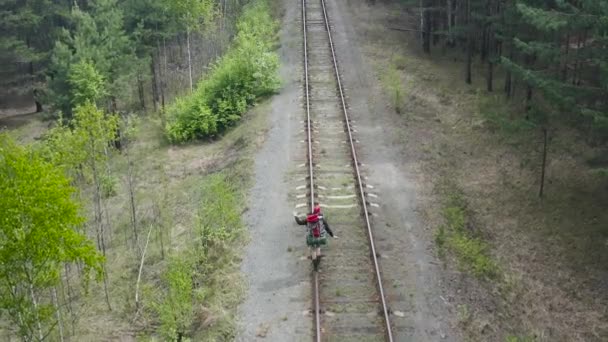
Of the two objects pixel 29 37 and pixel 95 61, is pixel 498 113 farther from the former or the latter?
pixel 29 37

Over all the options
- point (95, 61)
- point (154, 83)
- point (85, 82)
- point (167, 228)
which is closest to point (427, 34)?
point (154, 83)

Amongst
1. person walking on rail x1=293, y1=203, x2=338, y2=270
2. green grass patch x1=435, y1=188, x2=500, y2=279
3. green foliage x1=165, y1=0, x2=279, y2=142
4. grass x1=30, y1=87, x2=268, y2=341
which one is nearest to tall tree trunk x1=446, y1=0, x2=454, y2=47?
green foliage x1=165, y1=0, x2=279, y2=142

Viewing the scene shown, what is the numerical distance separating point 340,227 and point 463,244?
135 inches

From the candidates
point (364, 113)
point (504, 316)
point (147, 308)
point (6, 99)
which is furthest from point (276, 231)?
point (6, 99)

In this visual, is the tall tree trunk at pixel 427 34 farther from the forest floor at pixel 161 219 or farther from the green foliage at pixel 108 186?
the green foliage at pixel 108 186

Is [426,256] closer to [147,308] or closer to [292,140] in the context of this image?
[147,308]

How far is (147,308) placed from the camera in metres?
17.7

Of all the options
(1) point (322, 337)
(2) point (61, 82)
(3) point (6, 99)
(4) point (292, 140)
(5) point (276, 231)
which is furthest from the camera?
(3) point (6, 99)

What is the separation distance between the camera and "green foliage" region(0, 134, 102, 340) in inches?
466

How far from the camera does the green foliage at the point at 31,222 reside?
38.9 ft

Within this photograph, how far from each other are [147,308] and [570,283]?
1105 centimetres

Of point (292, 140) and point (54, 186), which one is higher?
point (54, 186)

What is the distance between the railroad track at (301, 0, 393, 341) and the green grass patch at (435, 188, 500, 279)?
213 cm

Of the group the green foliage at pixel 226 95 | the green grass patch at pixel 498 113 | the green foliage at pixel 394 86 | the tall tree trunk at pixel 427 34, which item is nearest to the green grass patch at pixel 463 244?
the green grass patch at pixel 498 113
